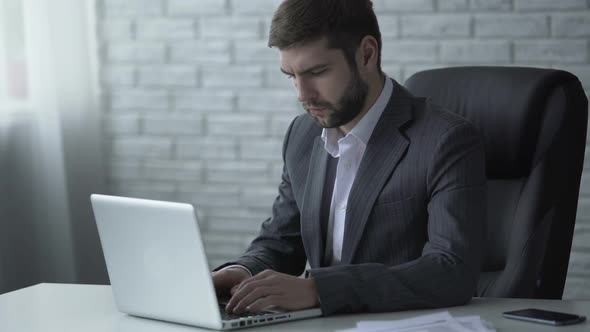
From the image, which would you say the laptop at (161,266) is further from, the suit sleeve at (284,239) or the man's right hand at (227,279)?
the suit sleeve at (284,239)

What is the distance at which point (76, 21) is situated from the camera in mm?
3256

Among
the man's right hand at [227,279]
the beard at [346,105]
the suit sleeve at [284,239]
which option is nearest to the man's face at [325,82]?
the beard at [346,105]

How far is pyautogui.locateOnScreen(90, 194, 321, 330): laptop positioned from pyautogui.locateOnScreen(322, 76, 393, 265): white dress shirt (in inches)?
15.1

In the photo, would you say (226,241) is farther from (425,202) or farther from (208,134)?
(425,202)

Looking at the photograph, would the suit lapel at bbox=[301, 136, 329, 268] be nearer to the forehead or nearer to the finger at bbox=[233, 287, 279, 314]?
the forehead

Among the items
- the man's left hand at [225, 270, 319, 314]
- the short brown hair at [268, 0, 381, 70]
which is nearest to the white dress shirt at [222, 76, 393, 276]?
→ the short brown hair at [268, 0, 381, 70]

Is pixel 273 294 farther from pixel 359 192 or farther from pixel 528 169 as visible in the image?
pixel 528 169

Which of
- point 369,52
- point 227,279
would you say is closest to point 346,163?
point 369,52

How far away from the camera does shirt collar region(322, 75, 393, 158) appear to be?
6.30 feet

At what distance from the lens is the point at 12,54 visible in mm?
3029

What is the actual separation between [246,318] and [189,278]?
4.2 inches

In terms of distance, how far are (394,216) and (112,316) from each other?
0.55 metres

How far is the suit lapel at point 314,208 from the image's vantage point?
1.94m

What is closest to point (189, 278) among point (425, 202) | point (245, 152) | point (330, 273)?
point (330, 273)
